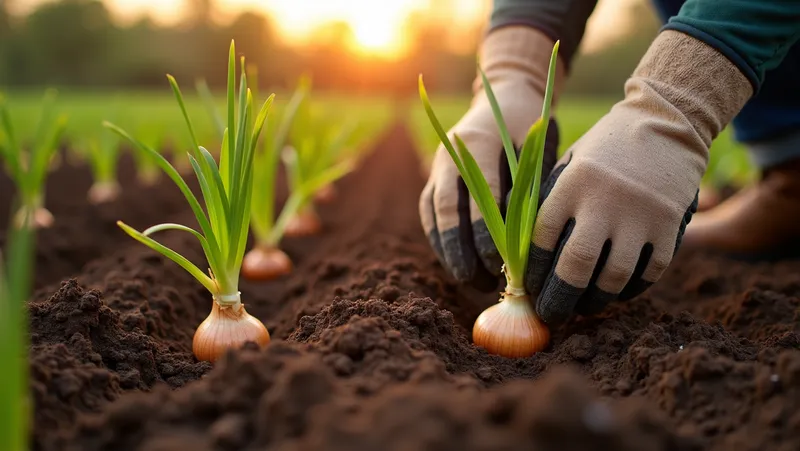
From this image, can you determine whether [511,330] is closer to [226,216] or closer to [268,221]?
[226,216]

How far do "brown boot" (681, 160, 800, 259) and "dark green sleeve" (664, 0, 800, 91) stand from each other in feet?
4.83

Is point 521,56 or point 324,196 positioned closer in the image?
point 521,56

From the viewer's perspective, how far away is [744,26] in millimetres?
1564

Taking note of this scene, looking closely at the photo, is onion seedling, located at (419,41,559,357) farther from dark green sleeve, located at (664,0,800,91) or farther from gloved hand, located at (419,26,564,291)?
dark green sleeve, located at (664,0,800,91)

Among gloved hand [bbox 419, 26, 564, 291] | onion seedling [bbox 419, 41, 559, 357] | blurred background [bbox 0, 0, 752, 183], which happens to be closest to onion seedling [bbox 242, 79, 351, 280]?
gloved hand [bbox 419, 26, 564, 291]

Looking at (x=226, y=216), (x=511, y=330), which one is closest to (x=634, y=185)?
(x=511, y=330)

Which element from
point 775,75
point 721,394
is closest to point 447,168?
point 721,394

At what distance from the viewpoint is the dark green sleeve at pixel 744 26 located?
1572 mm

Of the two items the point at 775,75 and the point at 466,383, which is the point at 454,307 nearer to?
the point at 466,383

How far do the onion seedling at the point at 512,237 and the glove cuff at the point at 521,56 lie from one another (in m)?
0.56

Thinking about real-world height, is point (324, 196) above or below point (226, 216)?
below

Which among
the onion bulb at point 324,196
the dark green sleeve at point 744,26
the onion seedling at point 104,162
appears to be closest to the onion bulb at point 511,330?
the dark green sleeve at point 744,26

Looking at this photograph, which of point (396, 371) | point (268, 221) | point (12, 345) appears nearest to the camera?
point (12, 345)

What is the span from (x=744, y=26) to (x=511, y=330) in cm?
100
